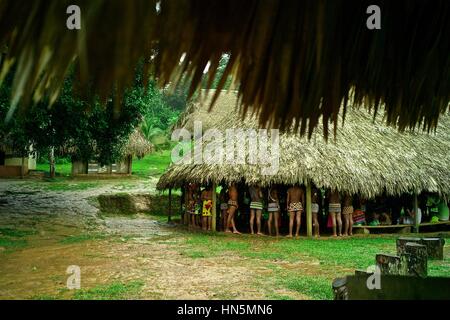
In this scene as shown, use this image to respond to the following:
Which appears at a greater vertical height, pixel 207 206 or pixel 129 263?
pixel 207 206

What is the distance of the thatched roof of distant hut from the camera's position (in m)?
22.0

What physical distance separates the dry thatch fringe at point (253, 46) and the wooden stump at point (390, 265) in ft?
10.8

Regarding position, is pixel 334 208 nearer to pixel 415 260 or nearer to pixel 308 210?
pixel 308 210

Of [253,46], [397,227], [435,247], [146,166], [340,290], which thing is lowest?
[397,227]

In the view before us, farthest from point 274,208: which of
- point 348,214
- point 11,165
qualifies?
point 11,165

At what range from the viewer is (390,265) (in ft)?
15.3

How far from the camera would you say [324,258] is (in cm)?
774

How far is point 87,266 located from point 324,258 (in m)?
4.34

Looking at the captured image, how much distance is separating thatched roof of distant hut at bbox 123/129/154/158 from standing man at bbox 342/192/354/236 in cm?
1384

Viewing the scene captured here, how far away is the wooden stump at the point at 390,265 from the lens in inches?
181

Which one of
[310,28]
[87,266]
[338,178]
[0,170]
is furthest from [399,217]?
[0,170]

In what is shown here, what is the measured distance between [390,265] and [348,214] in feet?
21.4

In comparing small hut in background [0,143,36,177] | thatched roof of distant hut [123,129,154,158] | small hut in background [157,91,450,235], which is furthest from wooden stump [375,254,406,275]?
small hut in background [0,143,36,177]

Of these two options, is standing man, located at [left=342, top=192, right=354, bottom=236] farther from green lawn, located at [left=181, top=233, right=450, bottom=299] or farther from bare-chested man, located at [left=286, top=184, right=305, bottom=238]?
bare-chested man, located at [left=286, top=184, right=305, bottom=238]
